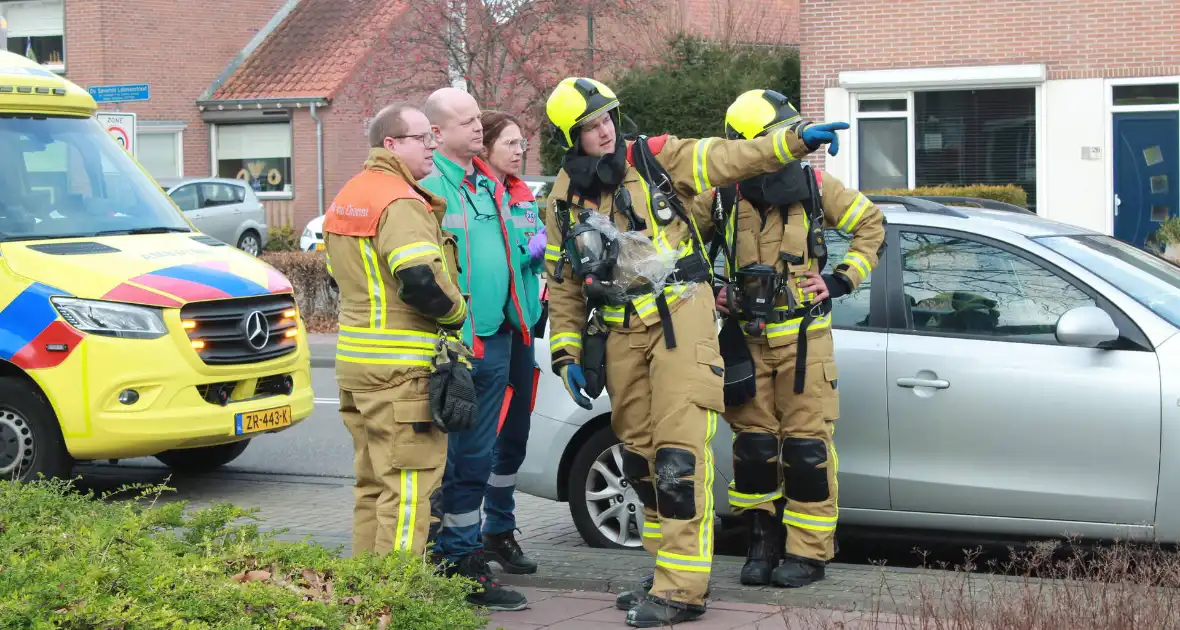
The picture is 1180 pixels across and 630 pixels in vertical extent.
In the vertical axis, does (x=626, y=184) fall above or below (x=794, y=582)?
above

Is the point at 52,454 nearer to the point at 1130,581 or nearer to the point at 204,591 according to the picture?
the point at 204,591

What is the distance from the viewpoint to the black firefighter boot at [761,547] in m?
5.93

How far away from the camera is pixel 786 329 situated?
5.86m

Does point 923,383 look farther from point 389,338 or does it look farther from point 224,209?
point 224,209

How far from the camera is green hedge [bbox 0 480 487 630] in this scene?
387cm

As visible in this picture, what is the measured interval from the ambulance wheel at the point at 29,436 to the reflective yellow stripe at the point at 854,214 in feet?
14.6

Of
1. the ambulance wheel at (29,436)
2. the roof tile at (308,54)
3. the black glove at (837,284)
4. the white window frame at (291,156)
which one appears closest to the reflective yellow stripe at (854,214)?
the black glove at (837,284)

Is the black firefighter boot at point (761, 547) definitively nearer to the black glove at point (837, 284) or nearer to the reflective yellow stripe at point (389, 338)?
the black glove at point (837, 284)

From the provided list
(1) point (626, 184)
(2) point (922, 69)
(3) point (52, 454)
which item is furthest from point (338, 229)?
(2) point (922, 69)

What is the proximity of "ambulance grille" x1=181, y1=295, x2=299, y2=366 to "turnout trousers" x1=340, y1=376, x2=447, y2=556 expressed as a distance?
3.00m

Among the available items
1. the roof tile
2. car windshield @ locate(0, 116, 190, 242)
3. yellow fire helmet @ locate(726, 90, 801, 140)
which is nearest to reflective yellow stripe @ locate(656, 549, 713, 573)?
yellow fire helmet @ locate(726, 90, 801, 140)

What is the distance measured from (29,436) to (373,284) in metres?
3.64

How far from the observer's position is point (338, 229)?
5.29 meters

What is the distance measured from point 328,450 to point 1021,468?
5.86 metres
